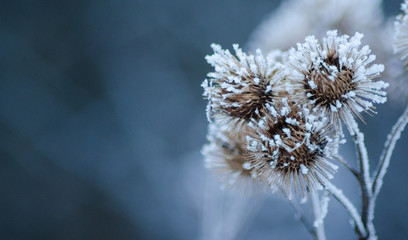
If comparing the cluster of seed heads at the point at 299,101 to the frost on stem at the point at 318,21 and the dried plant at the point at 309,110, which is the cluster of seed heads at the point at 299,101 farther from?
the frost on stem at the point at 318,21

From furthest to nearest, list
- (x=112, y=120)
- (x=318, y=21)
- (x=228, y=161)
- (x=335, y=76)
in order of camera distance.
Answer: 1. (x=112, y=120)
2. (x=318, y=21)
3. (x=228, y=161)
4. (x=335, y=76)

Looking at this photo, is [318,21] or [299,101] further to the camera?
[318,21]

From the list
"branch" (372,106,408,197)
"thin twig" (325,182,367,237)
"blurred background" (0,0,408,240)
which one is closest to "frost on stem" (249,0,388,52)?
"branch" (372,106,408,197)

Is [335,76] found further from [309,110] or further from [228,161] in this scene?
[228,161]

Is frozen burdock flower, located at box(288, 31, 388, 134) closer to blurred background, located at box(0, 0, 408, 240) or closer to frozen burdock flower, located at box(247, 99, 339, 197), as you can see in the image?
frozen burdock flower, located at box(247, 99, 339, 197)

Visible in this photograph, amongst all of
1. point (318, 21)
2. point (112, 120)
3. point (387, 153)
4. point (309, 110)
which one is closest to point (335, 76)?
point (309, 110)

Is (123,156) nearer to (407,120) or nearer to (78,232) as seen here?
(78,232)

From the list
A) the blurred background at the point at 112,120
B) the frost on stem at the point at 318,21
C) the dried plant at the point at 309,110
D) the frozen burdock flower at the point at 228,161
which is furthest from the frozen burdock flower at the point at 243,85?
the blurred background at the point at 112,120
